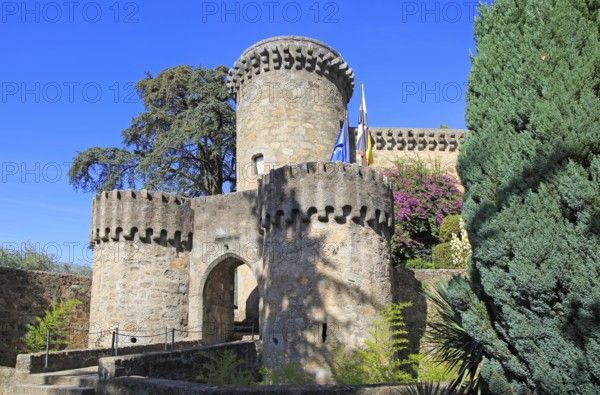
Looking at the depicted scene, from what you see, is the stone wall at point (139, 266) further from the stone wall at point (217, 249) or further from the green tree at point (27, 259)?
the green tree at point (27, 259)

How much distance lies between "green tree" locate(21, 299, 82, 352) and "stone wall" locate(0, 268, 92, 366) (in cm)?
22

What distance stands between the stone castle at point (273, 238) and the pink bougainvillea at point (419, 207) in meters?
4.84

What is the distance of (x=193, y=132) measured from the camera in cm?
2883

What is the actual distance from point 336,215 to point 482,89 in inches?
241

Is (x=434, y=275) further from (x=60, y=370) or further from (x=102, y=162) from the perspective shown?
(x=102, y=162)

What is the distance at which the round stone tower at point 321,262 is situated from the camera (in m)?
13.3

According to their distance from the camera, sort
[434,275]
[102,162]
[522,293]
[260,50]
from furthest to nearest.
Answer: [102,162] < [260,50] < [434,275] < [522,293]

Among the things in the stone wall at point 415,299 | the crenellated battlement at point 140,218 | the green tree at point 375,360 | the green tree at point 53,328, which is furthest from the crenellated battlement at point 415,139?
the green tree at point 53,328

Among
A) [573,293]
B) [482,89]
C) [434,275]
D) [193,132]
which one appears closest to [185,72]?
[193,132]

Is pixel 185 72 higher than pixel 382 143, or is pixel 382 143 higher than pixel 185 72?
pixel 185 72

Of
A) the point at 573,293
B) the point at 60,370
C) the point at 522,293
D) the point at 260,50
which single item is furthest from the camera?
the point at 260,50

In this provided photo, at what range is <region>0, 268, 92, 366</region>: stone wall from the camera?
1688 cm

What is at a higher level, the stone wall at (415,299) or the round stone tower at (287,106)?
the round stone tower at (287,106)

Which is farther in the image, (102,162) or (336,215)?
(102,162)
